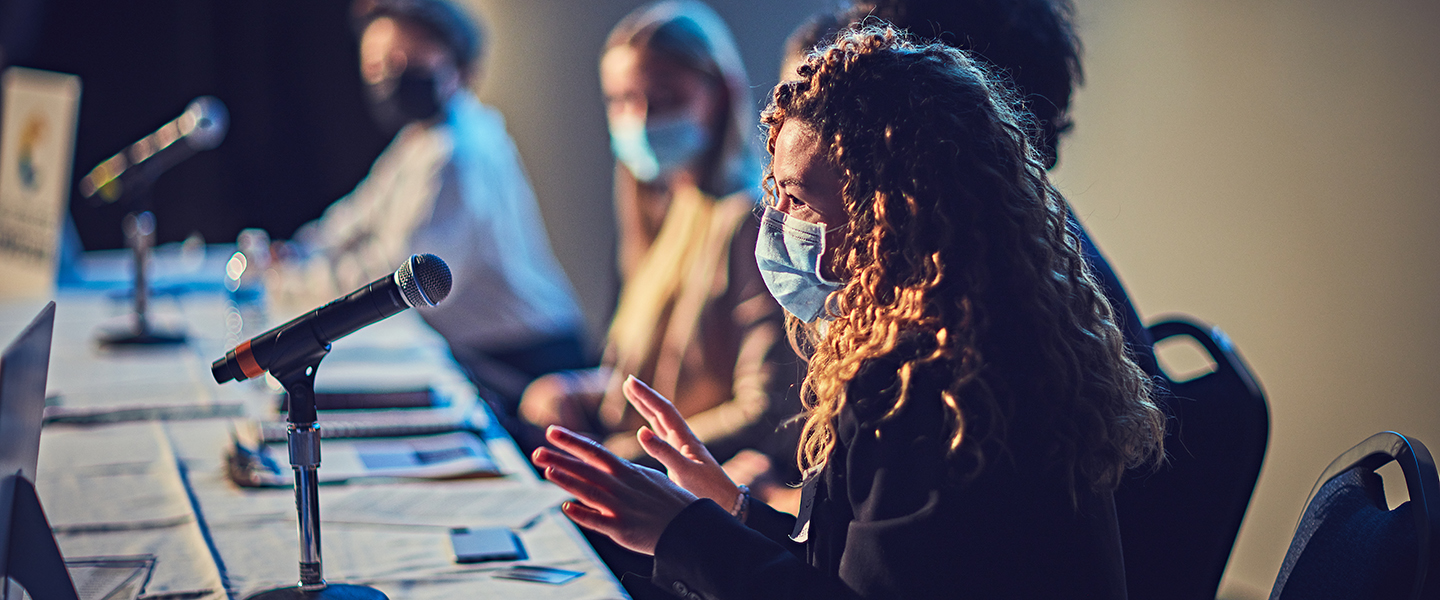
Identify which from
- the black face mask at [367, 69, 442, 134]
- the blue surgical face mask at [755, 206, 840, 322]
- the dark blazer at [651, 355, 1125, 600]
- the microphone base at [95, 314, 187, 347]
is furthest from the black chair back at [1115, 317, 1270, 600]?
the black face mask at [367, 69, 442, 134]

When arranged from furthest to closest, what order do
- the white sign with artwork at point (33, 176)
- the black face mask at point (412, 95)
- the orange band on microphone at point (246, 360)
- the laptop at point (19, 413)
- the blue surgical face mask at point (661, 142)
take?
the black face mask at point (412, 95), the white sign with artwork at point (33, 176), the blue surgical face mask at point (661, 142), the orange band on microphone at point (246, 360), the laptop at point (19, 413)

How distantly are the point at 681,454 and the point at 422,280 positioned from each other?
326 mm

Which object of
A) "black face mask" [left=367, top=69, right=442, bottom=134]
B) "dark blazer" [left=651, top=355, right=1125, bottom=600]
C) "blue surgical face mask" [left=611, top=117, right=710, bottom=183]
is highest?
"black face mask" [left=367, top=69, right=442, bottom=134]

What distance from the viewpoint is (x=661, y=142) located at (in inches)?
95.3

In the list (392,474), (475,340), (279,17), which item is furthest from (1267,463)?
(279,17)

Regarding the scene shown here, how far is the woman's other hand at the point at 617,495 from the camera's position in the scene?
797mm

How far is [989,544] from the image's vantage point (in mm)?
694

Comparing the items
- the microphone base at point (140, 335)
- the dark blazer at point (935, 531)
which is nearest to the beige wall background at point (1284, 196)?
the dark blazer at point (935, 531)

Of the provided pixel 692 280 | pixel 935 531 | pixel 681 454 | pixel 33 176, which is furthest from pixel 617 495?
pixel 33 176

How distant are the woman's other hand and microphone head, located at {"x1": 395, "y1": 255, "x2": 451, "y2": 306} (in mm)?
154

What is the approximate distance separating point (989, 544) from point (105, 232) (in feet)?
17.0

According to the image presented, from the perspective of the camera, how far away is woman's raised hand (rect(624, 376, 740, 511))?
3.14 ft

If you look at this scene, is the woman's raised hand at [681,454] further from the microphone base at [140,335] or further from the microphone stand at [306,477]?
the microphone base at [140,335]

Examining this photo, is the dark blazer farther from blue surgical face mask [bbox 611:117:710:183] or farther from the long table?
blue surgical face mask [bbox 611:117:710:183]
